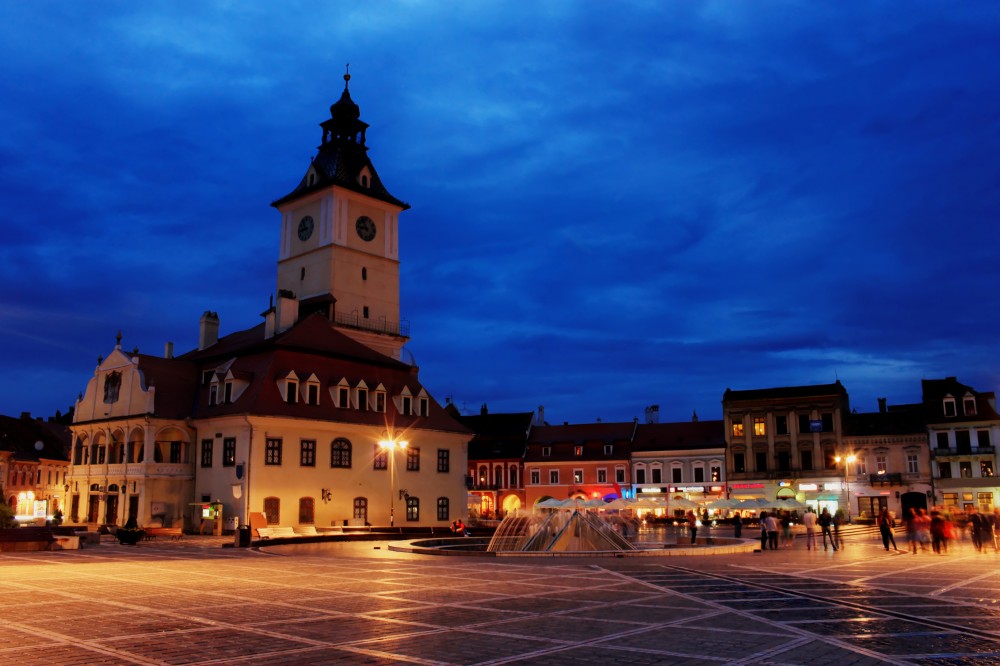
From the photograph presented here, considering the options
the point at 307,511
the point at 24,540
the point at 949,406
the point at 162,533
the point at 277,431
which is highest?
the point at 949,406

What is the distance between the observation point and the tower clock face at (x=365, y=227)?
220 feet

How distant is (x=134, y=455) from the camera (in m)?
50.8

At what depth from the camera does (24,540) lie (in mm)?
30984

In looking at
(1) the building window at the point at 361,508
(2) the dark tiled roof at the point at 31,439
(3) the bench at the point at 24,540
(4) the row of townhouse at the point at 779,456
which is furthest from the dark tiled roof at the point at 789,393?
(2) the dark tiled roof at the point at 31,439

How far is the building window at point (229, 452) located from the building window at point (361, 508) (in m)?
8.06

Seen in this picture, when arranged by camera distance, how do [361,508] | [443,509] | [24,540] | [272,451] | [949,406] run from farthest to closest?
[949,406] < [443,509] < [361,508] < [272,451] < [24,540]

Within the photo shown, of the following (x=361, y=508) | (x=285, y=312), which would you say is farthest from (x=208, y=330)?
(x=361, y=508)

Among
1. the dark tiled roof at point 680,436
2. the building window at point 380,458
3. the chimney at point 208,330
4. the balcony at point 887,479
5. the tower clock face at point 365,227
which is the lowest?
the balcony at point 887,479

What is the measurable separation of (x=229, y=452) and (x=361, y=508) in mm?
8934

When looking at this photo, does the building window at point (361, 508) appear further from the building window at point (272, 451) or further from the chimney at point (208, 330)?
the chimney at point (208, 330)

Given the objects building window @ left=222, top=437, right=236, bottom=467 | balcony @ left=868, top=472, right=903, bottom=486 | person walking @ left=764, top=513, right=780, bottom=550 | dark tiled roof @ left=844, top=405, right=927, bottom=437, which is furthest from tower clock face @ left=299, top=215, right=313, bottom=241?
balcony @ left=868, top=472, right=903, bottom=486

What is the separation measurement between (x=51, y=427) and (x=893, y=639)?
106 metres

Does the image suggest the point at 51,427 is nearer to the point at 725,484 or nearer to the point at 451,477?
the point at 451,477

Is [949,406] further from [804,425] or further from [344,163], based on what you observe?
[344,163]
